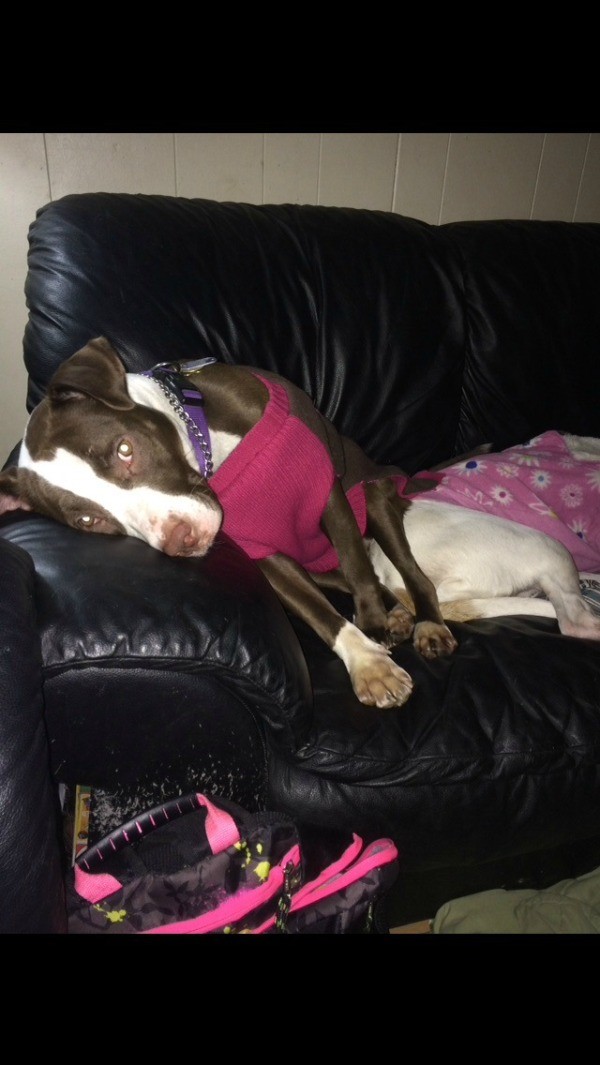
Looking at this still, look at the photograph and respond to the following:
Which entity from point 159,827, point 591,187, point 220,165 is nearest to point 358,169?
point 220,165

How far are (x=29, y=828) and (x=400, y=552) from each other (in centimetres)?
124

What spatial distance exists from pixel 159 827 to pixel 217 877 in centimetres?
15

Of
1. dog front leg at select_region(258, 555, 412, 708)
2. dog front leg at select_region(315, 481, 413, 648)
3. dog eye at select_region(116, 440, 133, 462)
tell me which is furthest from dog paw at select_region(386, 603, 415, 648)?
dog eye at select_region(116, 440, 133, 462)

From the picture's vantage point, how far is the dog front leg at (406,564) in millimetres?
1786

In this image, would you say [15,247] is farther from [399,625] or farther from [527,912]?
[527,912]

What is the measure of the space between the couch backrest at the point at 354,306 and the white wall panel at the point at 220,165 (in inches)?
18.3

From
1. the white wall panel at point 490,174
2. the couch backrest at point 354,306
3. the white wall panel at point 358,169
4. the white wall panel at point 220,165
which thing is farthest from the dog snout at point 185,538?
the white wall panel at point 490,174

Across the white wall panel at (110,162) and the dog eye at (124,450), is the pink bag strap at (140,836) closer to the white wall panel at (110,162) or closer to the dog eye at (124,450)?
the dog eye at (124,450)

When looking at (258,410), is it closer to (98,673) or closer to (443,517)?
(443,517)

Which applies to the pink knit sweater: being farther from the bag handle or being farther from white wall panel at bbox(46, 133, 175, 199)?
white wall panel at bbox(46, 133, 175, 199)

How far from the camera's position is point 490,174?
3.38 m
